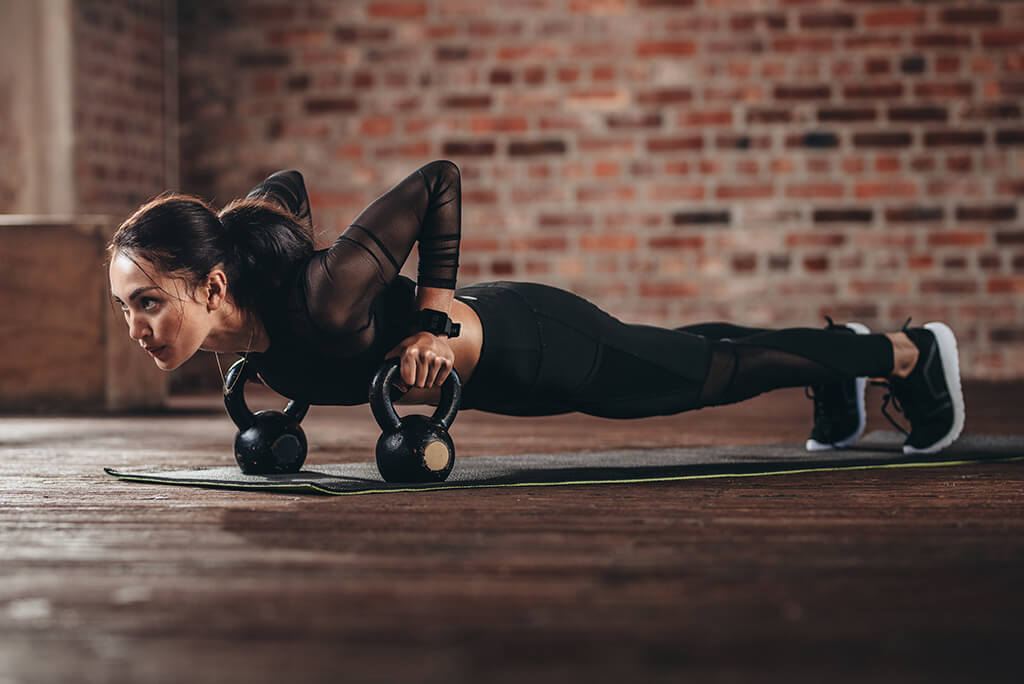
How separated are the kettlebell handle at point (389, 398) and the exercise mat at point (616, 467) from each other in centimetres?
10

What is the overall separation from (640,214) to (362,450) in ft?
8.44

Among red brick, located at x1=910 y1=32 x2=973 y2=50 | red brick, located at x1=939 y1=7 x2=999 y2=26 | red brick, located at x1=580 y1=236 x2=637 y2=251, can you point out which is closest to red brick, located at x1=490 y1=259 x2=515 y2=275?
red brick, located at x1=580 y1=236 x2=637 y2=251

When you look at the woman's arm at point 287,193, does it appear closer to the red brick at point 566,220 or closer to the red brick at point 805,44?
the red brick at point 566,220

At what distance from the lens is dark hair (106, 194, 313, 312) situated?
179 cm

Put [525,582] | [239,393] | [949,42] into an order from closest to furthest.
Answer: [525,582]
[239,393]
[949,42]

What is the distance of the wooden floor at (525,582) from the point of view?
90 centimetres

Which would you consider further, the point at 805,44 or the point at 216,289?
the point at 805,44

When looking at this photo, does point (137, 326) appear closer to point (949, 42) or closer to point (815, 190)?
point (815, 190)

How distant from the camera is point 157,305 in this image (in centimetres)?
180

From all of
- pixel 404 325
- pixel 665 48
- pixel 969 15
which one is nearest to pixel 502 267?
pixel 665 48

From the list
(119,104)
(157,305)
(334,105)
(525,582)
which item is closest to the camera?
(525,582)

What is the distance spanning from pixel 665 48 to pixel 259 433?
3.35 metres

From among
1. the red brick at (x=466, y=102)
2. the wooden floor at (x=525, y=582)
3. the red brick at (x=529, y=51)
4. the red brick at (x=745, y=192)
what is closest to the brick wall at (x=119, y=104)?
the red brick at (x=466, y=102)

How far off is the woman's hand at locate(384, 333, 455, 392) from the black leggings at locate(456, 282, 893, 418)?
14cm
